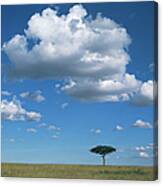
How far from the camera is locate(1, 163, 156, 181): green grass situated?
3969mm

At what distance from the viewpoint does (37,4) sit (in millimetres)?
4113

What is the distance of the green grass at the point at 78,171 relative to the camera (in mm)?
3969

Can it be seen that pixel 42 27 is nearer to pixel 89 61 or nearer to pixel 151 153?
pixel 89 61

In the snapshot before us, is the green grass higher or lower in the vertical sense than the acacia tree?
lower

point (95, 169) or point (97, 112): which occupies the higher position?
point (97, 112)

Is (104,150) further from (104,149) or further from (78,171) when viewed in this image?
(78,171)

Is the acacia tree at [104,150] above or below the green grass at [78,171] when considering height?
above

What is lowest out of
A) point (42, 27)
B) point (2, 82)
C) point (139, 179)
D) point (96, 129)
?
point (139, 179)

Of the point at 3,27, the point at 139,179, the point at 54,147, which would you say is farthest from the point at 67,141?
the point at 3,27

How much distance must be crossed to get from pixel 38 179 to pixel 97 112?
49 centimetres

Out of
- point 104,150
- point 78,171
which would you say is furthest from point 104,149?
point 78,171

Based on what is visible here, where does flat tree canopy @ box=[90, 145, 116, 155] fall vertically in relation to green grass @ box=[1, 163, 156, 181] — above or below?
above

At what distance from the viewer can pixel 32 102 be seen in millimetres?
4102

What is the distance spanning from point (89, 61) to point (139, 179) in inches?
26.7
